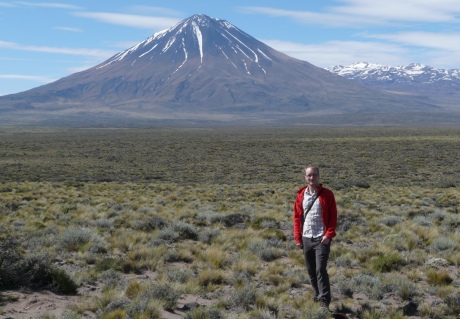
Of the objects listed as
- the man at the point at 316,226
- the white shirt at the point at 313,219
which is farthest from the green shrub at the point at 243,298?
the white shirt at the point at 313,219

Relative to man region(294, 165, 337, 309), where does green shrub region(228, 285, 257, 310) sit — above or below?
below

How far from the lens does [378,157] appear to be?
42.9 m

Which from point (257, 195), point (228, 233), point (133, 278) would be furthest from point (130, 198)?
point (133, 278)

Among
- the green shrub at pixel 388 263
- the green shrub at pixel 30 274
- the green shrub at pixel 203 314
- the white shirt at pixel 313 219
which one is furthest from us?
the green shrub at pixel 388 263

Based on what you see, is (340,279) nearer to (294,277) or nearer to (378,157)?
(294,277)

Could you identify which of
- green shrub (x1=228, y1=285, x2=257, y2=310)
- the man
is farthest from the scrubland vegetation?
the man

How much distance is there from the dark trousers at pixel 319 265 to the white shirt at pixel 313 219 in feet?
0.25

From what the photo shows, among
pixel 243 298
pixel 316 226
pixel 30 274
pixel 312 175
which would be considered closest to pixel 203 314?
pixel 243 298

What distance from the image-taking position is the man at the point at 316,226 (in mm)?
6133

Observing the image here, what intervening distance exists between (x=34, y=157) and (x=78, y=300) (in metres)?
41.0

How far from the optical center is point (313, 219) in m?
6.29

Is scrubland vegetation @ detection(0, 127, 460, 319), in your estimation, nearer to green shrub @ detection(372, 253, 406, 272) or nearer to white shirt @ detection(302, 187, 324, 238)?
green shrub @ detection(372, 253, 406, 272)

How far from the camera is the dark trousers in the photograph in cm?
615

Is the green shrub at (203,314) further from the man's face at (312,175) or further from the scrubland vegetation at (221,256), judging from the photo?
the man's face at (312,175)
